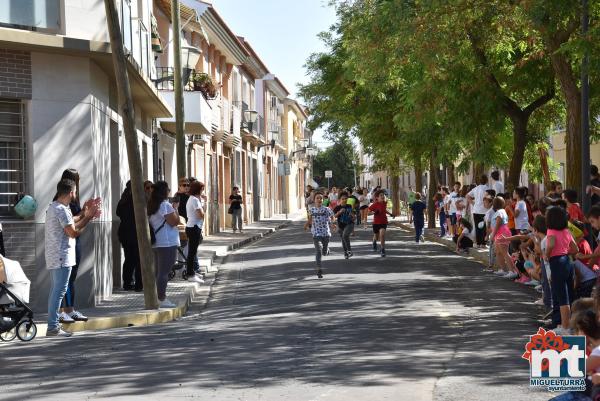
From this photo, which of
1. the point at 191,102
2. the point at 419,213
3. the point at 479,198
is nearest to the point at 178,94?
the point at 191,102

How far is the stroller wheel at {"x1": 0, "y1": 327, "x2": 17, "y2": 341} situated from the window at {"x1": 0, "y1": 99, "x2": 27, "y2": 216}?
10.8 feet

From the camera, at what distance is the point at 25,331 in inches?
464

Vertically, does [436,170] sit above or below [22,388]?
above

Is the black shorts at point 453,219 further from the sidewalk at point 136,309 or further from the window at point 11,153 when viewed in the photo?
the window at point 11,153

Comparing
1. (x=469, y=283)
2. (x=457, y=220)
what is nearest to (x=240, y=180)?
(x=457, y=220)

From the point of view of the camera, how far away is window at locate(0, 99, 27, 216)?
1492 cm

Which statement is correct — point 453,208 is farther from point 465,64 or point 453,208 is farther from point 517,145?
point 465,64

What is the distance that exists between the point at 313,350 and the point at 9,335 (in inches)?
154

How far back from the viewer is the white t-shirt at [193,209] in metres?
19.2

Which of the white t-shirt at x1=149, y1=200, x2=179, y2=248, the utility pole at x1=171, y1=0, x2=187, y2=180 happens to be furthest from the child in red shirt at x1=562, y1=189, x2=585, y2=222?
the utility pole at x1=171, y1=0, x2=187, y2=180

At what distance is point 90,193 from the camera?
51.0 ft

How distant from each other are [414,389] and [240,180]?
136ft

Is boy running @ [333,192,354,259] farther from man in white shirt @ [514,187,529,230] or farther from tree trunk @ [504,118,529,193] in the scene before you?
man in white shirt @ [514,187,529,230]

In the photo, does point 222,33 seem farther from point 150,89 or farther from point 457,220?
point 150,89
